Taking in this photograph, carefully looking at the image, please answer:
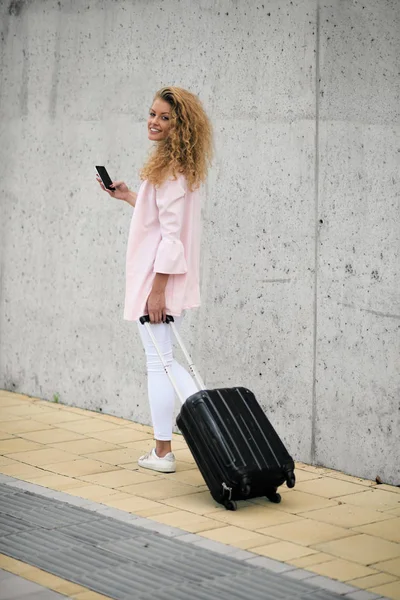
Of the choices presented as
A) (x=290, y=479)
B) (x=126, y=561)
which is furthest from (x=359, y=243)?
(x=126, y=561)

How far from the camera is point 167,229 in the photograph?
5797mm

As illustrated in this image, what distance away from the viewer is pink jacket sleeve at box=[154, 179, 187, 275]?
19.0ft

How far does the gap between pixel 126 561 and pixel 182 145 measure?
225 cm

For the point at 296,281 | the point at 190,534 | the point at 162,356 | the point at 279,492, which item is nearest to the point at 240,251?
the point at 296,281

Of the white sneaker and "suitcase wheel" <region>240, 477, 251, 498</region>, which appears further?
the white sneaker

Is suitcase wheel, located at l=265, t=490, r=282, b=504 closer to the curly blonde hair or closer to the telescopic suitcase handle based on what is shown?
the telescopic suitcase handle

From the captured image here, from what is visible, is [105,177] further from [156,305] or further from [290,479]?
[290,479]

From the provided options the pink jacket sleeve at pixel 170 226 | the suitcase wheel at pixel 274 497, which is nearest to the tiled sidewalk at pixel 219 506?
the suitcase wheel at pixel 274 497

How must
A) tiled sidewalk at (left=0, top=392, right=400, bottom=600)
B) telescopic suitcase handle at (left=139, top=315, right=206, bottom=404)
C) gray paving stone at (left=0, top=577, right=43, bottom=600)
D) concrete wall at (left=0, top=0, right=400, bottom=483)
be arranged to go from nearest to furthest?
gray paving stone at (left=0, top=577, right=43, bottom=600)
tiled sidewalk at (left=0, top=392, right=400, bottom=600)
telescopic suitcase handle at (left=139, top=315, right=206, bottom=404)
concrete wall at (left=0, top=0, right=400, bottom=483)

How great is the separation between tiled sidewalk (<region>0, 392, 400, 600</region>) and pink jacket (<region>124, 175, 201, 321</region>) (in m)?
0.91

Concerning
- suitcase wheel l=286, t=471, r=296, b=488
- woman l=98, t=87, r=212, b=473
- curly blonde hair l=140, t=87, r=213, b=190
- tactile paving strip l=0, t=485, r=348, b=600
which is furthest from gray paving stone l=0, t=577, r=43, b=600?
curly blonde hair l=140, t=87, r=213, b=190

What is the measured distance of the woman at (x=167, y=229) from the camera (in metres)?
5.81

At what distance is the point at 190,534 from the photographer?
5.06 m

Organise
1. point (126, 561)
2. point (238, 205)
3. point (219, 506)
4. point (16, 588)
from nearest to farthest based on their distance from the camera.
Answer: point (16, 588), point (126, 561), point (219, 506), point (238, 205)
